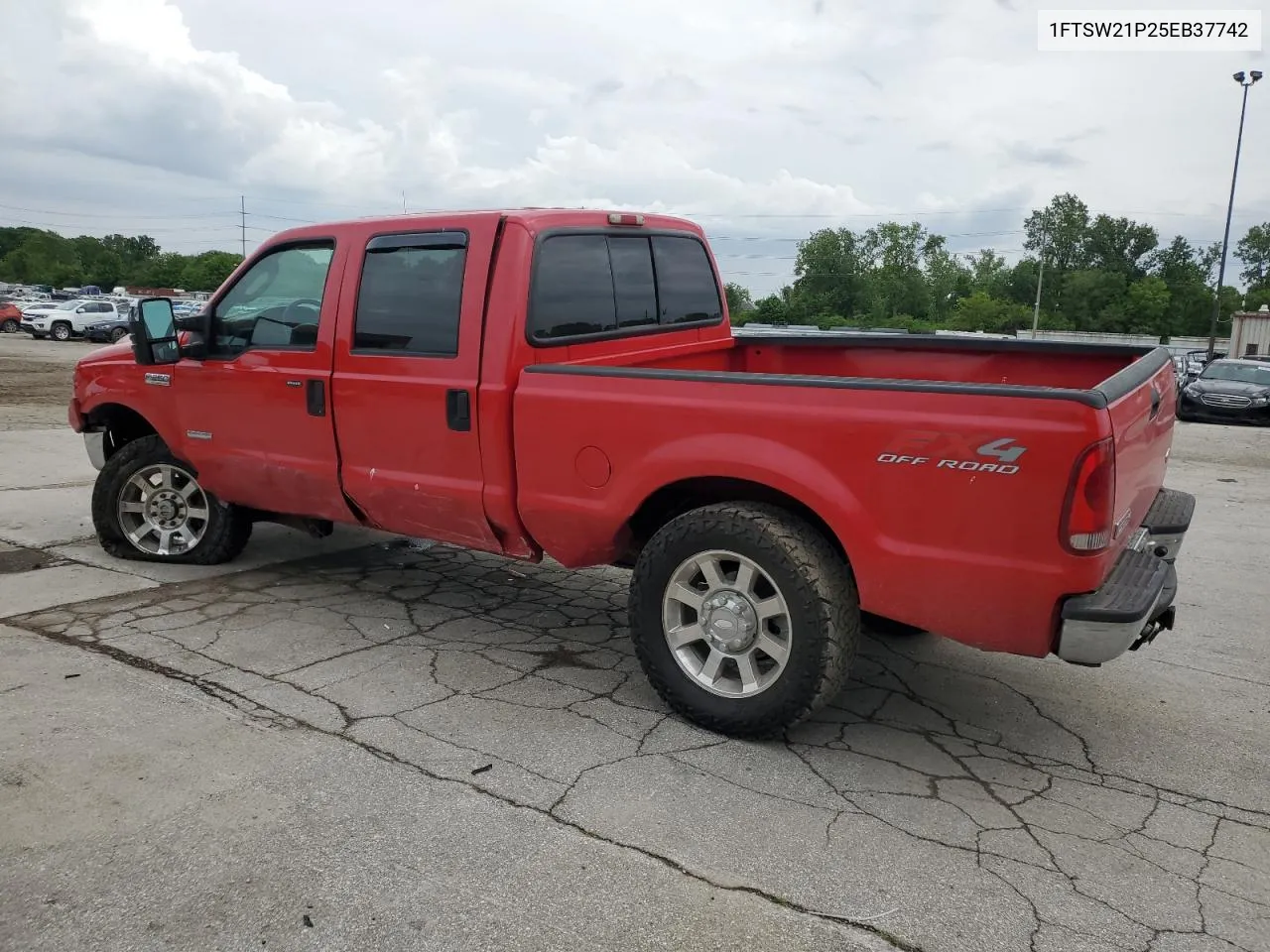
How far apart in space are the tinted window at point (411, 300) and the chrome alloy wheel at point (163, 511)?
194 centimetres

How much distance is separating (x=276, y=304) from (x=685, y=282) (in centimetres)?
214

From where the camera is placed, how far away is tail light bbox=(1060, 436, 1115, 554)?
9.72ft

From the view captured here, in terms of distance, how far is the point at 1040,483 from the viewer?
303 centimetres

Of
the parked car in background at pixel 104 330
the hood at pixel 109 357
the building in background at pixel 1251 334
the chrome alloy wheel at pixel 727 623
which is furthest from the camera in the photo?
the building in background at pixel 1251 334

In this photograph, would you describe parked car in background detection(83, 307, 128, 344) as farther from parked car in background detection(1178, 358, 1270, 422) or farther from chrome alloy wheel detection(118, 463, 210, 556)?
chrome alloy wheel detection(118, 463, 210, 556)

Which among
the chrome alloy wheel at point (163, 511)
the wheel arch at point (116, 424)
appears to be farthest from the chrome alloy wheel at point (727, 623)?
the wheel arch at point (116, 424)

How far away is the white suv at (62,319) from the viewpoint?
35750 millimetres

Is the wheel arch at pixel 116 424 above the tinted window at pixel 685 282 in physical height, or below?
below

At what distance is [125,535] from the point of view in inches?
238

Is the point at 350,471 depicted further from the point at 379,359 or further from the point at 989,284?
the point at 989,284

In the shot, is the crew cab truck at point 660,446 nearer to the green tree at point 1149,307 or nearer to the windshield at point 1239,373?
the windshield at point 1239,373

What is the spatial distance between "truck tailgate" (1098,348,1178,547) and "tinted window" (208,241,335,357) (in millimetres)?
3582

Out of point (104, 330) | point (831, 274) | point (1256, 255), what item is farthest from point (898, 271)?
point (104, 330)

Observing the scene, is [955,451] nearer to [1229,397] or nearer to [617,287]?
[617,287]
